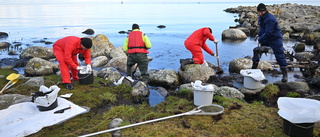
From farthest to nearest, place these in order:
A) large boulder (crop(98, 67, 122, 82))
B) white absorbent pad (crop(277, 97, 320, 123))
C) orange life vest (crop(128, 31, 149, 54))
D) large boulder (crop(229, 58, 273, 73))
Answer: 1. large boulder (crop(229, 58, 273, 73))
2. large boulder (crop(98, 67, 122, 82))
3. orange life vest (crop(128, 31, 149, 54))
4. white absorbent pad (crop(277, 97, 320, 123))

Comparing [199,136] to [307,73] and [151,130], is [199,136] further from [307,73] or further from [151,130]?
[307,73]

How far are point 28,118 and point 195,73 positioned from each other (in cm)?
518

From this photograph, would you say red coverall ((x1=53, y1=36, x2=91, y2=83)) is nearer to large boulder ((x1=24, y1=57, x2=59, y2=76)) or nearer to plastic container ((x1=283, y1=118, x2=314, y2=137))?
large boulder ((x1=24, y1=57, x2=59, y2=76))

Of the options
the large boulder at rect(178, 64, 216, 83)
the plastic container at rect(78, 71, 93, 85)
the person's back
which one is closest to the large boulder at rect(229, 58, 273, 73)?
the large boulder at rect(178, 64, 216, 83)

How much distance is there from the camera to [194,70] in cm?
827

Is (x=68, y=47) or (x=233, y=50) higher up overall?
(x=68, y=47)

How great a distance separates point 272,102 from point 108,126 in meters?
4.27

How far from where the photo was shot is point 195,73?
26.9ft

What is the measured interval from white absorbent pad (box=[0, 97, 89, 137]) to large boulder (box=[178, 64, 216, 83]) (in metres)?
3.96

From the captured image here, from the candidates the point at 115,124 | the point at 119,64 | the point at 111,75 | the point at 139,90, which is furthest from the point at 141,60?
the point at 115,124

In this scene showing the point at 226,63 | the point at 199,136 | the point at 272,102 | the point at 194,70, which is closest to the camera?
the point at 199,136

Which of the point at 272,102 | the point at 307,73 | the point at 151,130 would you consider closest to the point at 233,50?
the point at 307,73

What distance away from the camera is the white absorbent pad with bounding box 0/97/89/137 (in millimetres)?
4172

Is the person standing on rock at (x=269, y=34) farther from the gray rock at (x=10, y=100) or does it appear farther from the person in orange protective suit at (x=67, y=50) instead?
the gray rock at (x=10, y=100)
